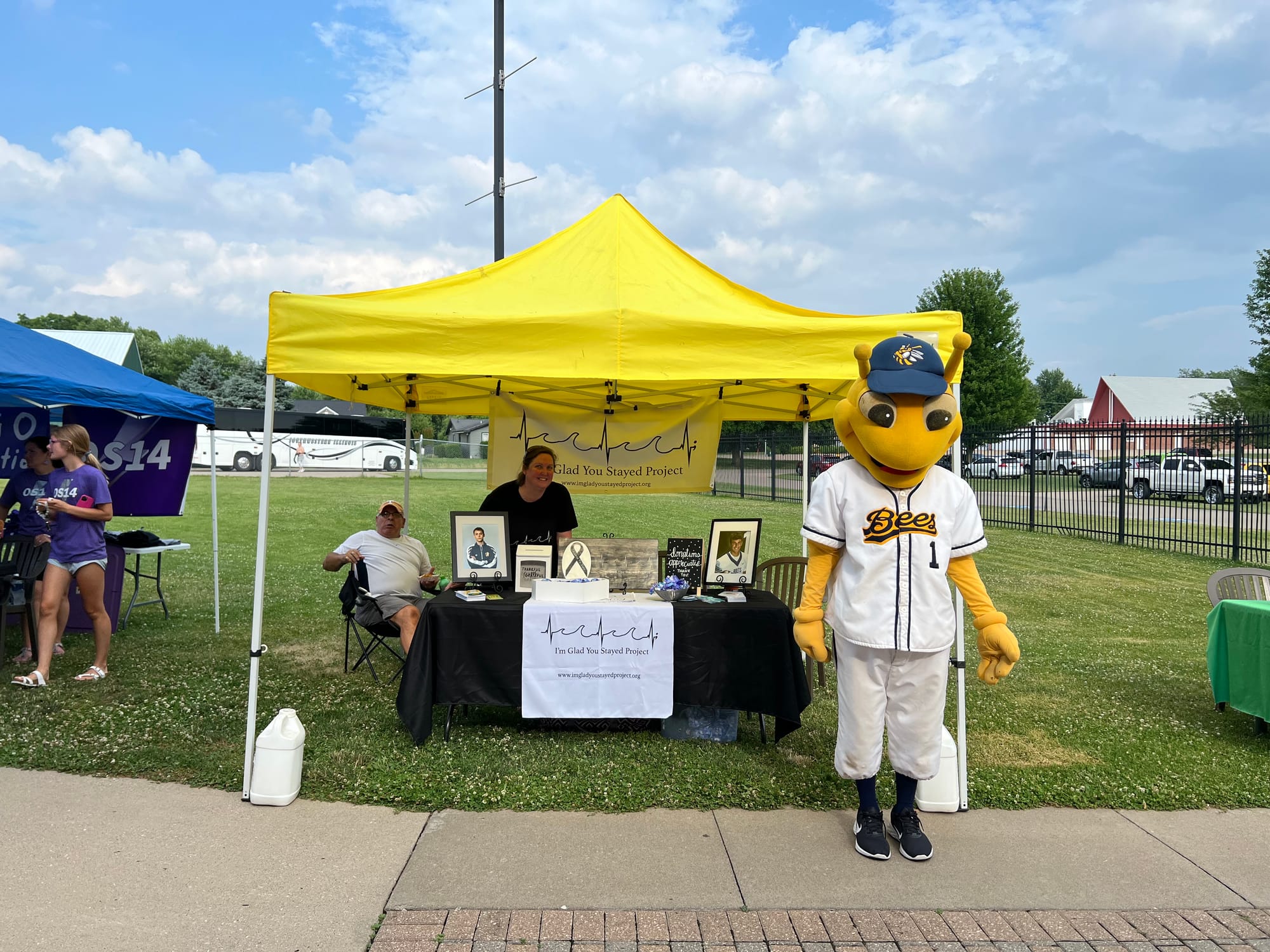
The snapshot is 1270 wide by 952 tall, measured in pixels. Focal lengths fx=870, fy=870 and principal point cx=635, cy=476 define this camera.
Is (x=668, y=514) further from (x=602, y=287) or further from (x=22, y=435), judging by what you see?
(x=602, y=287)

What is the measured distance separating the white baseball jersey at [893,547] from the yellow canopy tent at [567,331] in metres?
0.87

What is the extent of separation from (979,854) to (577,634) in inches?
85.2

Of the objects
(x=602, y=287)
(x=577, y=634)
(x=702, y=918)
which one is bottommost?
(x=702, y=918)

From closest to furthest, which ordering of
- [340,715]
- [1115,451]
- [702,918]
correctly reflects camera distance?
[702,918], [340,715], [1115,451]

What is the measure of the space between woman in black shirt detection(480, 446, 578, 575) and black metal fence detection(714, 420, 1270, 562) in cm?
313

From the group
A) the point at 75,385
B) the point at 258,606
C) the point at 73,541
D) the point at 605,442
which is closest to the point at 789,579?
the point at 605,442

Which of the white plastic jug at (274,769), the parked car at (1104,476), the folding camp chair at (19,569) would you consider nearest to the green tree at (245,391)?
the parked car at (1104,476)

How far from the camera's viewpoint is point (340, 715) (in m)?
5.28

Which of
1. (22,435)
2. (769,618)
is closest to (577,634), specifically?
(769,618)

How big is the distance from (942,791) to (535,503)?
10.4 feet

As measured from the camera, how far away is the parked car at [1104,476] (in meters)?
17.4

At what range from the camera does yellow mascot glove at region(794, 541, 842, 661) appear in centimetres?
365

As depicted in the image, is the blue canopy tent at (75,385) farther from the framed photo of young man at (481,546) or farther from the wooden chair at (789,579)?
the wooden chair at (789,579)

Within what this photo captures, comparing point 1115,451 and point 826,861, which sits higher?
point 1115,451
